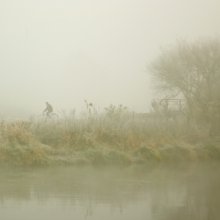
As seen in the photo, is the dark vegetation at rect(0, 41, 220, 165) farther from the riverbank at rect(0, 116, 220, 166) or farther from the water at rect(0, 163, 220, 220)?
the water at rect(0, 163, 220, 220)

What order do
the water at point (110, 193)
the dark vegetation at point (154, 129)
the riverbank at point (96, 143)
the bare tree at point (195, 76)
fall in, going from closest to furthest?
the water at point (110, 193) → the riverbank at point (96, 143) → the dark vegetation at point (154, 129) → the bare tree at point (195, 76)

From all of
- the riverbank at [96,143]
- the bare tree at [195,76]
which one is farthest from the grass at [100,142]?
the bare tree at [195,76]

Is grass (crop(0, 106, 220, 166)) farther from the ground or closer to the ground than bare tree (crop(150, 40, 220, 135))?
closer to the ground

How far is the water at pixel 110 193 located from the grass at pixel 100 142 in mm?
984

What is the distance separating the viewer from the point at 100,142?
17.7 m

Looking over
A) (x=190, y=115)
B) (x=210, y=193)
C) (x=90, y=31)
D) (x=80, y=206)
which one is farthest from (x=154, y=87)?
(x=80, y=206)

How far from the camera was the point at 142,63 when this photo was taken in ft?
109

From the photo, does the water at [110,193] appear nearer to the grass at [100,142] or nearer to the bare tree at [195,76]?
the grass at [100,142]

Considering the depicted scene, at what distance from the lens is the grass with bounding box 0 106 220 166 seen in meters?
15.9

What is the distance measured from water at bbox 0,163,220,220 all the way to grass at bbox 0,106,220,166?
0.98 meters

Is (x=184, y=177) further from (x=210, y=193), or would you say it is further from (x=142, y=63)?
(x=142, y=63)

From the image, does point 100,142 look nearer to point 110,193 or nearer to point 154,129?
point 154,129

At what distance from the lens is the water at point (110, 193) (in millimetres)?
9719

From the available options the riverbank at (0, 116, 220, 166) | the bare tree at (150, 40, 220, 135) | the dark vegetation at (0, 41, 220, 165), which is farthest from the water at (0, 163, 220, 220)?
the bare tree at (150, 40, 220, 135)
